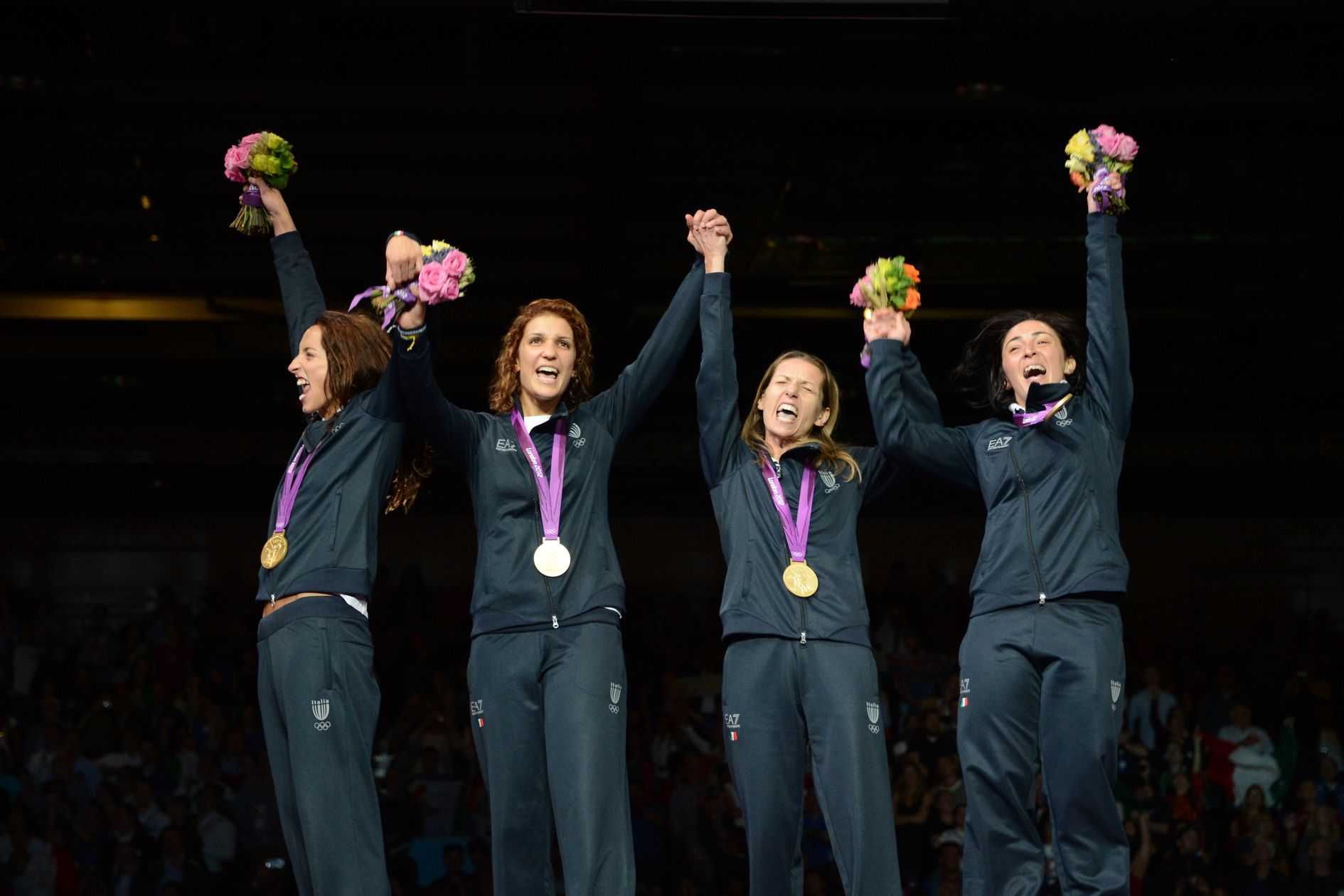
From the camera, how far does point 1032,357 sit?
6062 millimetres

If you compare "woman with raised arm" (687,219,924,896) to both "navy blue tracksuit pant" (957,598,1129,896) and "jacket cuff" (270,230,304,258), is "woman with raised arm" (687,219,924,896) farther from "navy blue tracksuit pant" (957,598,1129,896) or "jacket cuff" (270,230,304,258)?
"jacket cuff" (270,230,304,258)

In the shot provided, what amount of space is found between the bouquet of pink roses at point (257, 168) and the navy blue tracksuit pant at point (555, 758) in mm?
1968

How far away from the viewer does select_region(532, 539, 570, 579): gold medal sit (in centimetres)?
549

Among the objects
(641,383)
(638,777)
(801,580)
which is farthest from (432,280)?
(638,777)

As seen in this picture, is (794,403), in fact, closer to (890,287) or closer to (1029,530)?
(890,287)

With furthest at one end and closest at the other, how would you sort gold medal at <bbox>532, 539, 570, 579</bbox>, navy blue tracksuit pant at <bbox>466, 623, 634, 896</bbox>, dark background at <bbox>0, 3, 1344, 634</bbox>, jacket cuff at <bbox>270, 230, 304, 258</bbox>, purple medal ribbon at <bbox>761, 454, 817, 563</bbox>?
1. dark background at <bbox>0, 3, 1344, 634</bbox>
2. jacket cuff at <bbox>270, 230, 304, 258</bbox>
3. purple medal ribbon at <bbox>761, 454, 817, 563</bbox>
4. gold medal at <bbox>532, 539, 570, 579</bbox>
5. navy blue tracksuit pant at <bbox>466, 623, 634, 896</bbox>

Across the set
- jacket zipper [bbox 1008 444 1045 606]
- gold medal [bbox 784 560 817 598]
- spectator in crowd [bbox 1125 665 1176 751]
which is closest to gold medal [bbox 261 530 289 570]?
gold medal [bbox 784 560 817 598]

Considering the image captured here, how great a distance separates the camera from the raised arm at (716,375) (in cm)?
615

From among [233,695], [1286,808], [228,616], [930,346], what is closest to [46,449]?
[228,616]

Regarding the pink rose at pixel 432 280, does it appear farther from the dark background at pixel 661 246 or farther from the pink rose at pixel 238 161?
the pink rose at pixel 238 161

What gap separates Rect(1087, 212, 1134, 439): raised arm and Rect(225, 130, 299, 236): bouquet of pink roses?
2.90m

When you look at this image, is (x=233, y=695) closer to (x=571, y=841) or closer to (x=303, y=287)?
(x=303, y=287)

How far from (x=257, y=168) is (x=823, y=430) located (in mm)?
2274

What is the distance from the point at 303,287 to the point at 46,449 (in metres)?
12.8
